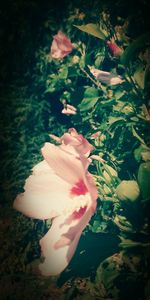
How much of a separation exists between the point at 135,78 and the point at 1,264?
0.52 m

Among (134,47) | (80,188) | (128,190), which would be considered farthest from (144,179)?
(134,47)

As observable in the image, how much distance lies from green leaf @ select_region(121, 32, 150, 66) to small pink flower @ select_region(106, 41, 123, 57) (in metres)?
0.01

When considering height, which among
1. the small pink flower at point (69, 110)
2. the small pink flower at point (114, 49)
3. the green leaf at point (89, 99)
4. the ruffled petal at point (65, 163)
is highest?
the small pink flower at point (114, 49)

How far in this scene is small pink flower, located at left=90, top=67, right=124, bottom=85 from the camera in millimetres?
749

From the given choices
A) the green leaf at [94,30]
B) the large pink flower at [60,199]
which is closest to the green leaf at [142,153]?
the large pink flower at [60,199]

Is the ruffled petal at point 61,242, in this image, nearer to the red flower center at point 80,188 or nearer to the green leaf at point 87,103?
the red flower center at point 80,188

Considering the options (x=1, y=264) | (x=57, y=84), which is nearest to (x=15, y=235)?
(x=1, y=264)

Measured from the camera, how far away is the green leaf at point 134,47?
73 centimetres

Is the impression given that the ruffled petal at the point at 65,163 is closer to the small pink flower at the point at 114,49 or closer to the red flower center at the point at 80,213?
the red flower center at the point at 80,213

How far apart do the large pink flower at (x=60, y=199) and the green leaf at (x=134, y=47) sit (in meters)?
0.22

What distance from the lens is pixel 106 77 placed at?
757 mm

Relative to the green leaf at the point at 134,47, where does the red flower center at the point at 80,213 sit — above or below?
below

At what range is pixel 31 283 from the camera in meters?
0.77

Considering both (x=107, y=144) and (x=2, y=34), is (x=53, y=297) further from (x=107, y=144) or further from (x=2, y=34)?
(x=2, y=34)
